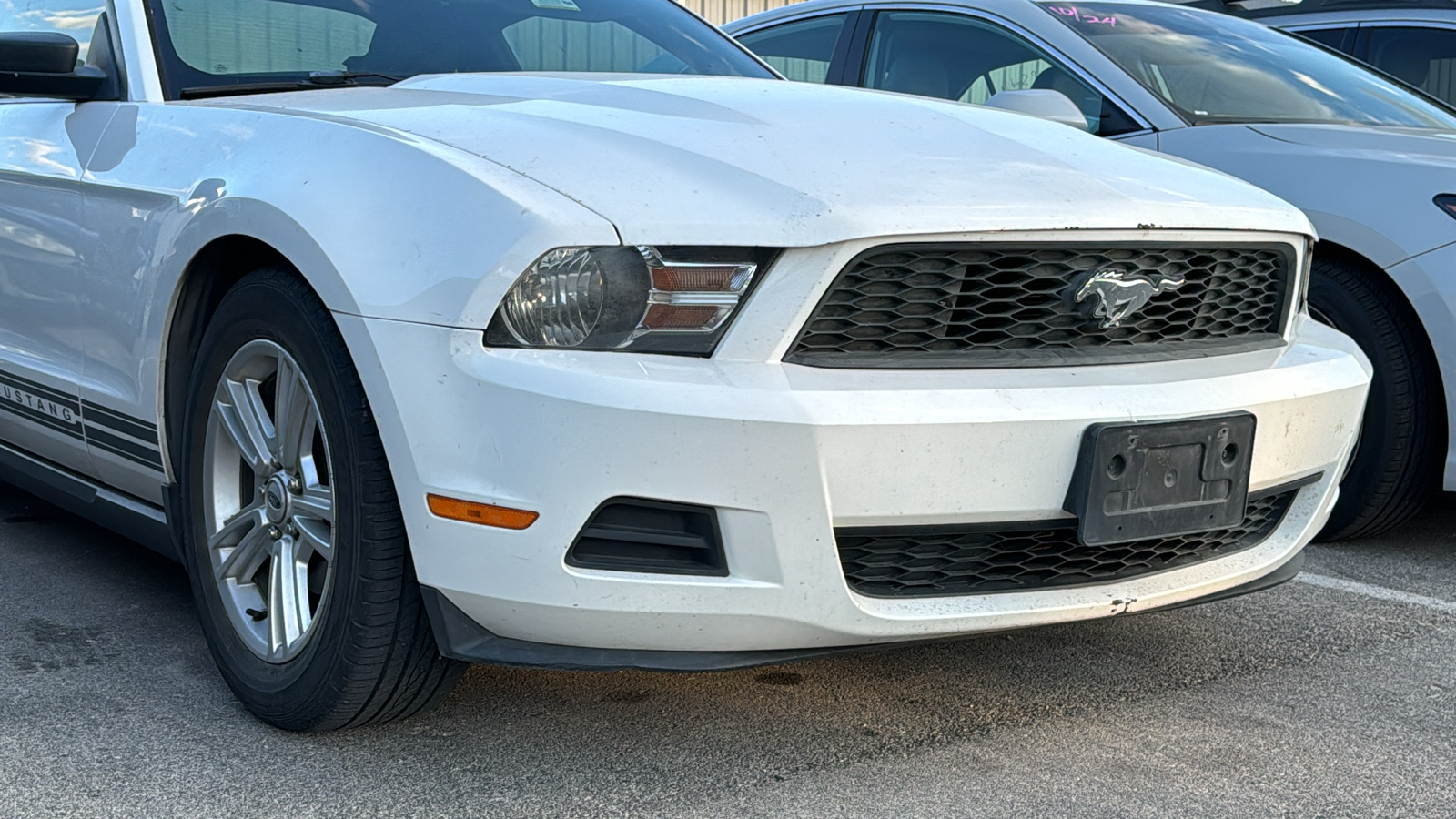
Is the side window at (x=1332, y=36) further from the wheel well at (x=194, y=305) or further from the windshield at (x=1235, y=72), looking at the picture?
the wheel well at (x=194, y=305)

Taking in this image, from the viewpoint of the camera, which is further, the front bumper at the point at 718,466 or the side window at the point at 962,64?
the side window at the point at 962,64

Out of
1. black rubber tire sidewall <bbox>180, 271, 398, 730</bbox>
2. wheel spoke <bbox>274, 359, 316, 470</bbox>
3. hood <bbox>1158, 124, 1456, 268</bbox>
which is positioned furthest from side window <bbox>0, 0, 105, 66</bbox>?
hood <bbox>1158, 124, 1456, 268</bbox>

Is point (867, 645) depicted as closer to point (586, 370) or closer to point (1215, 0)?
point (586, 370)

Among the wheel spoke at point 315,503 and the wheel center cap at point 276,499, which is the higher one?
the wheel spoke at point 315,503

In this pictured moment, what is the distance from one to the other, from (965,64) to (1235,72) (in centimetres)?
84

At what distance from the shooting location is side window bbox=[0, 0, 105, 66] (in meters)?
3.34

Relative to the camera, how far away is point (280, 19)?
3225mm

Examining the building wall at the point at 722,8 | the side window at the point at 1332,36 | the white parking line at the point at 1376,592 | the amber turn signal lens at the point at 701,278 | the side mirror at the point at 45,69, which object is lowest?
the white parking line at the point at 1376,592

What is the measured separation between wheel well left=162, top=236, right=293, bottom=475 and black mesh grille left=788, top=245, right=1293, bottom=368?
1.02 metres

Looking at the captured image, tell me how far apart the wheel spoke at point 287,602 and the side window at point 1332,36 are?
4.63 meters

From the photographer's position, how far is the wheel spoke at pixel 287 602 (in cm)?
255

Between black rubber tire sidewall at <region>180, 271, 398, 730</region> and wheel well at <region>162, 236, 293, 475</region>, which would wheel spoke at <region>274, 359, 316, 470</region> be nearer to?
black rubber tire sidewall at <region>180, 271, 398, 730</region>

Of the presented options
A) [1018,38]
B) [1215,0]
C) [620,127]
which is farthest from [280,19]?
[1215,0]

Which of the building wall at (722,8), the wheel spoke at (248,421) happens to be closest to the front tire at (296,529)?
the wheel spoke at (248,421)
